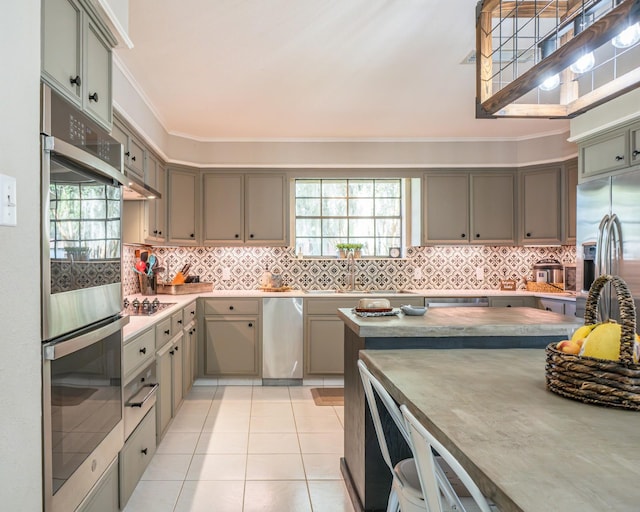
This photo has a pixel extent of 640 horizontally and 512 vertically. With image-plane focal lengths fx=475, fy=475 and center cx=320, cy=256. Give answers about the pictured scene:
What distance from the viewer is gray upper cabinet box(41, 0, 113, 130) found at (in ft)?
4.77

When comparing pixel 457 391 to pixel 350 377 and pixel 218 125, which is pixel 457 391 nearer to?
pixel 350 377

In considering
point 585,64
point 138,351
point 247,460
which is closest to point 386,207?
point 247,460

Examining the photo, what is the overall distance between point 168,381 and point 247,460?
817 mm

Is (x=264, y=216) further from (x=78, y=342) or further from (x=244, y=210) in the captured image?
(x=78, y=342)

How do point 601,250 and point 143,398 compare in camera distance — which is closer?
point 143,398

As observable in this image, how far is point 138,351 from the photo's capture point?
2471 millimetres

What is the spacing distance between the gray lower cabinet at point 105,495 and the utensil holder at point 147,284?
247cm

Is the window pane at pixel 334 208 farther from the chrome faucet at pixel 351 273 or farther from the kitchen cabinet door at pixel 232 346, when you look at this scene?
the kitchen cabinet door at pixel 232 346

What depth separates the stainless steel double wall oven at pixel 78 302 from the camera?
138 centimetres

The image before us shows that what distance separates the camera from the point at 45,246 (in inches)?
53.0

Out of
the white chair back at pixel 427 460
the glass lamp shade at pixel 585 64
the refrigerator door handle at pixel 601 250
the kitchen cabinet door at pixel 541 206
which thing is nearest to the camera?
the white chair back at pixel 427 460

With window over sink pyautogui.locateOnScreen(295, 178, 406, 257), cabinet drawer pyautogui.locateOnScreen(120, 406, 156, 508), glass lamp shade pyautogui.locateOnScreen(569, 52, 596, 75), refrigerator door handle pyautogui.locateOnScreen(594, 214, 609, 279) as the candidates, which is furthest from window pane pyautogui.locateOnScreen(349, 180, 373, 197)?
glass lamp shade pyautogui.locateOnScreen(569, 52, 596, 75)

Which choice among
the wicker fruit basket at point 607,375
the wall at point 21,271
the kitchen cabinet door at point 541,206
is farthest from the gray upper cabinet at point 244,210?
the wicker fruit basket at point 607,375

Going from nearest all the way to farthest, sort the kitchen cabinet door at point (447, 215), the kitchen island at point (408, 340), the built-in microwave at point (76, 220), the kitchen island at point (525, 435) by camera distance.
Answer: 1. the kitchen island at point (525, 435)
2. the built-in microwave at point (76, 220)
3. the kitchen island at point (408, 340)
4. the kitchen cabinet door at point (447, 215)
